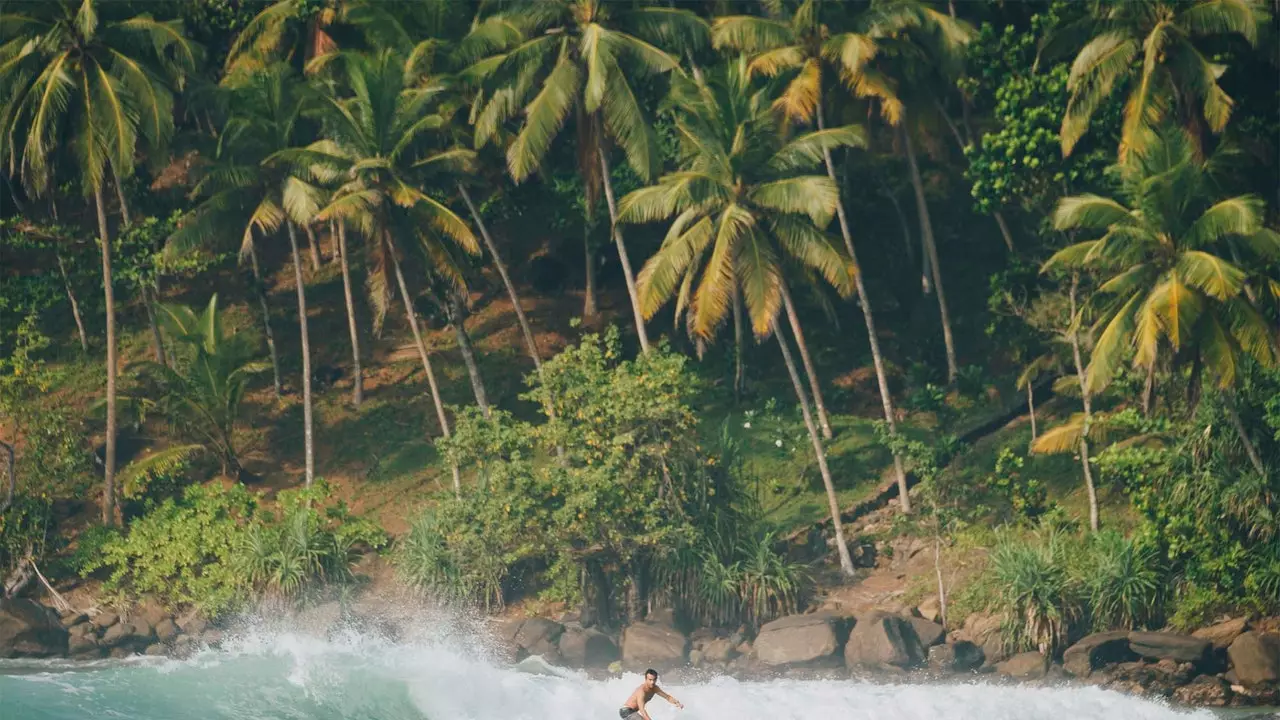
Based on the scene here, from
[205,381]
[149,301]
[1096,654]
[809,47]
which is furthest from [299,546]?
[1096,654]

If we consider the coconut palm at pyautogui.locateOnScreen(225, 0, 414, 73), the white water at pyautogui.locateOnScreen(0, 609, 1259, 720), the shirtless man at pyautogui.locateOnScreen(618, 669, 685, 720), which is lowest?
the white water at pyautogui.locateOnScreen(0, 609, 1259, 720)

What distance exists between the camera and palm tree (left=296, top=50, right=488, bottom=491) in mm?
31422

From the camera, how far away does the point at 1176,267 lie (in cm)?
2594

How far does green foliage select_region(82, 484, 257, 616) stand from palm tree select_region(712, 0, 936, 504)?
12374 millimetres

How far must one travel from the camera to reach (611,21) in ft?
108

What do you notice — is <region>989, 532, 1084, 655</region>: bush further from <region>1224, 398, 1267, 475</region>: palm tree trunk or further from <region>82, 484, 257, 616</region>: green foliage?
<region>82, 484, 257, 616</region>: green foliage

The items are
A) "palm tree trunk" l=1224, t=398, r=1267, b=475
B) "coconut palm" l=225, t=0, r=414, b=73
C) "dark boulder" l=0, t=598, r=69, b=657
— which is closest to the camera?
"palm tree trunk" l=1224, t=398, r=1267, b=475

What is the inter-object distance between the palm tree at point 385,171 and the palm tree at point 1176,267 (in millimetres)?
12500

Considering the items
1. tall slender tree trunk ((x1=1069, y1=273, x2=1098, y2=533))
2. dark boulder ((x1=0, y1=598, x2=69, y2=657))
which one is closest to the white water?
dark boulder ((x1=0, y1=598, x2=69, y2=657))

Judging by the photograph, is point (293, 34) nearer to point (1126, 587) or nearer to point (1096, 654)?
point (1126, 587)

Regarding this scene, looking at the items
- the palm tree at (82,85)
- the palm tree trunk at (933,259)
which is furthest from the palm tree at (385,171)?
the palm tree trunk at (933,259)

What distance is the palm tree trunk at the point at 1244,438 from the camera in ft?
88.6

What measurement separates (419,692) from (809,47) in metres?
15.8

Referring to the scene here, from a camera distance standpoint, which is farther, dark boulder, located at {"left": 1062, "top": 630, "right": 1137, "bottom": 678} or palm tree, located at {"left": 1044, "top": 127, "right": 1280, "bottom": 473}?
dark boulder, located at {"left": 1062, "top": 630, "right": 1137, "bottom": 678}
